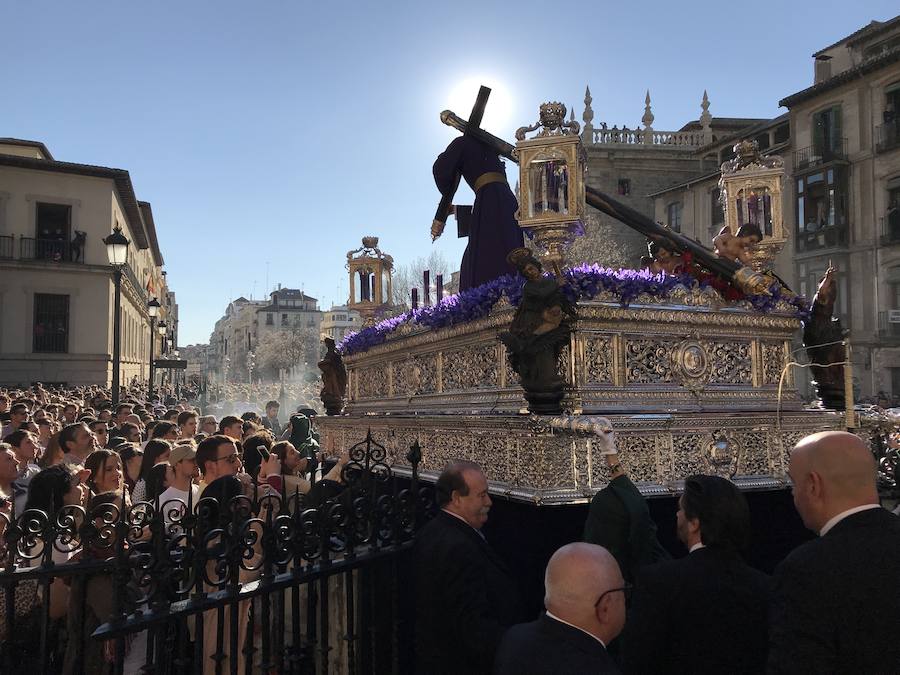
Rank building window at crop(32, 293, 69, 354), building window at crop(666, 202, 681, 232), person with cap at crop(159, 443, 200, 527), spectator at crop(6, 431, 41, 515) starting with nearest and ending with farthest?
person with cap at crop(159, 443, 200, 527) → spectator at crop(6, 431, 41, 515) → building window at crop(32, 293, 69, 354) → building window at crop(666, 202, 681, 232)

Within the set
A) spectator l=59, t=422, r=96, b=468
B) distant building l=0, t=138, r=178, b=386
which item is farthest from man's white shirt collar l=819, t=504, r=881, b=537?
distant building l=0, t=138, r=178, b=386

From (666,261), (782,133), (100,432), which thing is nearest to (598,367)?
(666,261)

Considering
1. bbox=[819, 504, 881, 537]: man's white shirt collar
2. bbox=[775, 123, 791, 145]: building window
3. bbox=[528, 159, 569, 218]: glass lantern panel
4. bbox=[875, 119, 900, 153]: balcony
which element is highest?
bbox=[775, 123, 791, 145]: building window

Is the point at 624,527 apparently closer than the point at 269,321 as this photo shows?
Yes

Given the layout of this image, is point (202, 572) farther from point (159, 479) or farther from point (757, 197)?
point (757, 197)

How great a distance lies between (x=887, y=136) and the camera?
28.7 metres

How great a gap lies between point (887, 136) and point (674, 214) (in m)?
11.4

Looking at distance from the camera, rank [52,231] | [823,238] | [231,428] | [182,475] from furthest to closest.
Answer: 1. [52,231]
2. [823,238]
3. [231,428]
4. [182,475]

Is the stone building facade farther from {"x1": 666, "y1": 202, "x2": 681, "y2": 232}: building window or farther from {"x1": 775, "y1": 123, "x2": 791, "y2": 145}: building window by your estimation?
{"x1": 666, "y1": 202, "x2": 681, "y2": 232}: building window

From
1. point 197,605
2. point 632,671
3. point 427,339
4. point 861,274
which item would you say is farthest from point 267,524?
point 861,274

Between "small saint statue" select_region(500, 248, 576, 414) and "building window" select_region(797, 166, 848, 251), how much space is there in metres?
29.6

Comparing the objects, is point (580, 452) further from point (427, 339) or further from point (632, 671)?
point (427, 339)

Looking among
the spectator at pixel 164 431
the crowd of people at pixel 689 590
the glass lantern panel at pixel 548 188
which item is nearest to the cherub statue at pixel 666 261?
the glass lantern panel at pixel 548 188

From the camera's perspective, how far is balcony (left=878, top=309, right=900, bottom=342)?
28.2 meters
